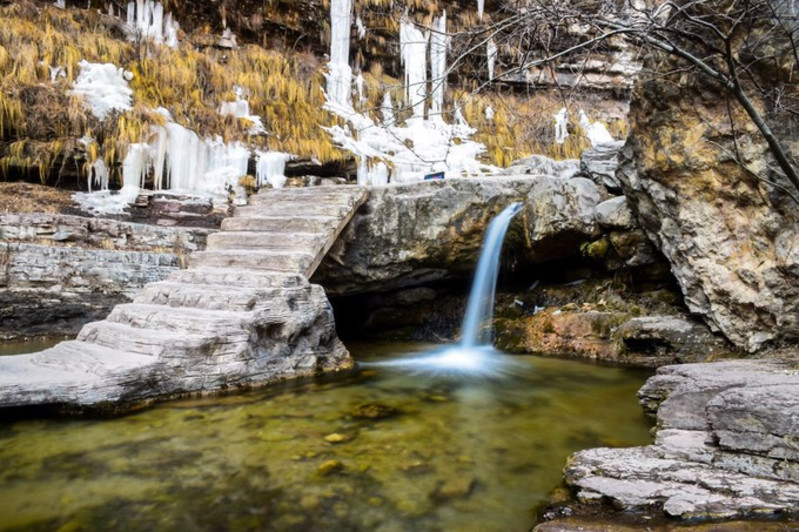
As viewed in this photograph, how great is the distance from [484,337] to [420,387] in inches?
99.7

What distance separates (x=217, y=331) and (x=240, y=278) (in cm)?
89

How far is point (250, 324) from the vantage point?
4.16 metres

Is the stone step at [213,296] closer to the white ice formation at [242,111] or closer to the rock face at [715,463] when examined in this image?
the rock face at [715,463]

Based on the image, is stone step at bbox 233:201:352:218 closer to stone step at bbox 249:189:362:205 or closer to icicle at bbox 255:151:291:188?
stone step at bbox 249:189:362:205

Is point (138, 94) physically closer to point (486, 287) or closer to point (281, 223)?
point (281, 223)

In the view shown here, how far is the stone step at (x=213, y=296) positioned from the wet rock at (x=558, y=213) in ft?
10.5

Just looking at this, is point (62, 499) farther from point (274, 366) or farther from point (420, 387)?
point (420, 387)

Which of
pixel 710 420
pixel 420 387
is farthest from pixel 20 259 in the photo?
pixel 710 420

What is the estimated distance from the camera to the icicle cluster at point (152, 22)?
11180 mm

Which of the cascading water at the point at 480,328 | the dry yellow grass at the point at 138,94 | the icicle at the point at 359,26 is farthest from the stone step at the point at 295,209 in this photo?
the icicle at the point at 359,26

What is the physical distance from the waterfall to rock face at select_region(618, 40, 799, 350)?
5.26 ft

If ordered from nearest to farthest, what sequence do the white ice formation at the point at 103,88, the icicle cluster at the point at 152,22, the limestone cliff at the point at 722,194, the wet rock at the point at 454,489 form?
the wet rock at the point at 454,489
the limestone cliff at the point at 722,194
the white ice formation at the point at 103,88
the icicle cluster at the point at 152,22

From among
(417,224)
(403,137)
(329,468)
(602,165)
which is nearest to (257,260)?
(417,224)

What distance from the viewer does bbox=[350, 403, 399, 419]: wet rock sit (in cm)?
365
